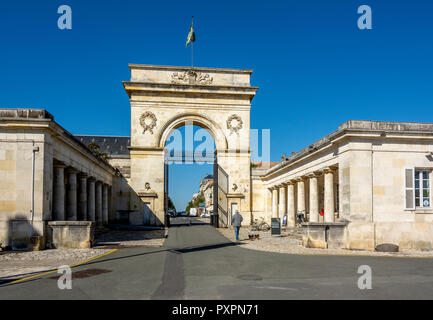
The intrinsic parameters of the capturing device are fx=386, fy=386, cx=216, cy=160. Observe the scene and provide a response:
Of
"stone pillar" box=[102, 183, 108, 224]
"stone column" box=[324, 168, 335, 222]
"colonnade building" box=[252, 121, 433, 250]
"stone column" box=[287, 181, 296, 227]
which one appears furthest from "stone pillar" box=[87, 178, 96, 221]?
"colonnade building" box=[252, 121, 433, 250]

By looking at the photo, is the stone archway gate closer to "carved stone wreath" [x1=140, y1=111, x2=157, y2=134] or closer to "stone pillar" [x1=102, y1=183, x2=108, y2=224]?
"carved stone wreath" [x1=140, y1=111, x2=157, y2=134]

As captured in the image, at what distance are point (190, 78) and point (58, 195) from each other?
59.2 ft

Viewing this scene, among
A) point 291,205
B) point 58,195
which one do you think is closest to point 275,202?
point 291,205

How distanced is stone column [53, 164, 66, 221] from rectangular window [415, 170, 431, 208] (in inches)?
629

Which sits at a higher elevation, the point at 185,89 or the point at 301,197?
the point at 185,89

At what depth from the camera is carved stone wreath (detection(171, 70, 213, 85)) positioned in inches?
1299

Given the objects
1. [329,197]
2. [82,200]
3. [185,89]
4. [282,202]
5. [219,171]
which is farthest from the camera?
[219,171]

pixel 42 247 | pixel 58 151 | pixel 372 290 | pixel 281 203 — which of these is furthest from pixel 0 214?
pixel 281 203

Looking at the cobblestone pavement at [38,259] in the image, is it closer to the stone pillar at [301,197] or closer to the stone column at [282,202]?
the stone pillar at [301,197]

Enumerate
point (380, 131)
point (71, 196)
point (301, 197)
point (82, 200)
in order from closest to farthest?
point (380, 131)
point (71, 196)
point (82, 200)
point (301, 197)

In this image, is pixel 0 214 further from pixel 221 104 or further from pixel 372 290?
pixel 221 104

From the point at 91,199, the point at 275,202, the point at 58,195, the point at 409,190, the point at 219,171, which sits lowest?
the point at 275,202

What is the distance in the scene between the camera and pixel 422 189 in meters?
17.0

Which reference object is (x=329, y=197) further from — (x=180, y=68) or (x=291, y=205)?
(x=180, y=68)
